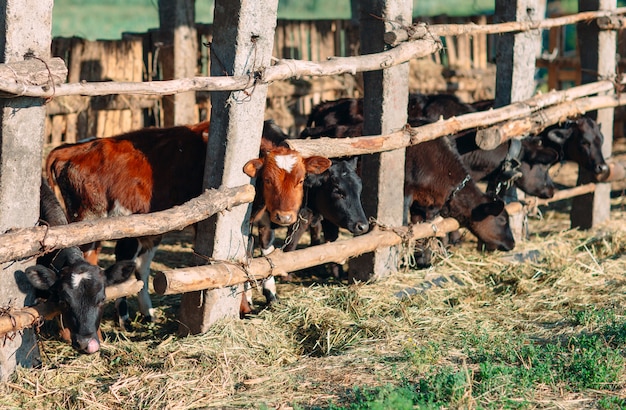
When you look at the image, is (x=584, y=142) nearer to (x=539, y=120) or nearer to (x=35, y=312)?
(x=539, y=120)

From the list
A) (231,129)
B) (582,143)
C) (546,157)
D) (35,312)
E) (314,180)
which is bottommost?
(35,312)

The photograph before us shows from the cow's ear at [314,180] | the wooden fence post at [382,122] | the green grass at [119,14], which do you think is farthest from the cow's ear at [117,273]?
the green grass at [119,14]

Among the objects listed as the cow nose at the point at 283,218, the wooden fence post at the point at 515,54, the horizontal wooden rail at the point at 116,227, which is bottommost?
the cow nose at the point at 283,218

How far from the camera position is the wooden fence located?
5246mm

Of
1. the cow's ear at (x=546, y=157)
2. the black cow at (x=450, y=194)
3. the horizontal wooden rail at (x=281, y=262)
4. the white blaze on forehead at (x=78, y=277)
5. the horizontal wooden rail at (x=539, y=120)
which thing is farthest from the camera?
the cow's ear at (x=546, y=157)

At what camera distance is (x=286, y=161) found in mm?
6871

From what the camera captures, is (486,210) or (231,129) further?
(486,210)

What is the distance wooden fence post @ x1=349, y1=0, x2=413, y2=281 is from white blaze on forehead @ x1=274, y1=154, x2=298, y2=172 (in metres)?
1.01

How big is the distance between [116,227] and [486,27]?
447 cm

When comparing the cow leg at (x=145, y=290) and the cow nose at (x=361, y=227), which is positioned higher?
the cow nose at (x=361, y=227)

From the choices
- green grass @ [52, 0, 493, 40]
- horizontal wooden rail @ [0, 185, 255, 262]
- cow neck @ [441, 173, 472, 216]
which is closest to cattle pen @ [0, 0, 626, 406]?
horizontal wooden rail @ [0, 185, 255, 262]

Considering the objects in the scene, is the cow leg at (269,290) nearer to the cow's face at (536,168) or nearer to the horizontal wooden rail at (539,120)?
the horizontal wooden rail at (539,120)

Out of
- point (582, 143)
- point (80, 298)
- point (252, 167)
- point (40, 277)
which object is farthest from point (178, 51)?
point (40, 277)

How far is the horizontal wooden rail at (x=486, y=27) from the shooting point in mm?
7383
